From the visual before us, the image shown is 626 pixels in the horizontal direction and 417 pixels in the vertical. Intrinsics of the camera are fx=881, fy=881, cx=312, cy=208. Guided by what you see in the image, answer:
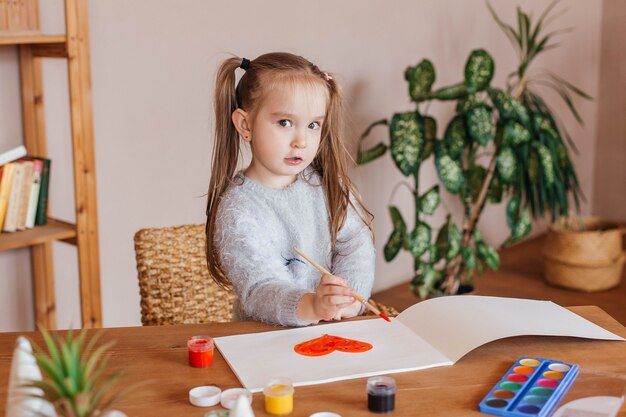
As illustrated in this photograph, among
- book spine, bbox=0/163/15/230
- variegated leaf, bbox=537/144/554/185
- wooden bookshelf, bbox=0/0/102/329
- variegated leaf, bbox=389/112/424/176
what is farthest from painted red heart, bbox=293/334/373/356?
variegated leaf, bbox=537/144/554/185

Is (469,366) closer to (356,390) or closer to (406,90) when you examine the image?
(356,390)

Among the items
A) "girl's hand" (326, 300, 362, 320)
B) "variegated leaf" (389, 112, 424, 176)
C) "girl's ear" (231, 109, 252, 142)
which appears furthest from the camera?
"variegated leaf" (389, 112, 424, 176)

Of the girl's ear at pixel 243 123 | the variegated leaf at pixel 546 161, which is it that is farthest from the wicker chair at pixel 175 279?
the variegated leaf at pixel 546 161

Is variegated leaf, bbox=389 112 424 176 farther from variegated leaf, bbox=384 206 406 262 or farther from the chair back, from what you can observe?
the chair back

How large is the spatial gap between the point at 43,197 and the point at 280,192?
108cm

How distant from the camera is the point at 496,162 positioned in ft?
12.1

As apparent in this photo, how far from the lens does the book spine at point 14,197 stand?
256 cm

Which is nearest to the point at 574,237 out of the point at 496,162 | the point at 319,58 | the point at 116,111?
the point at 496,162

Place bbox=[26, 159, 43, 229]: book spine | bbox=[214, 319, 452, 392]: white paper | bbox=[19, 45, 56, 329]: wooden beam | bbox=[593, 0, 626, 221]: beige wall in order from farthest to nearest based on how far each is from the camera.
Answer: bbox=[593, 0, 626, 221]: beige wall
bbox=[19, 45, 56, 329]: wooden beam
bbox=[26, 159, 43, 229]: book spine
bbox=[214, 319, 452, 392]: white paper

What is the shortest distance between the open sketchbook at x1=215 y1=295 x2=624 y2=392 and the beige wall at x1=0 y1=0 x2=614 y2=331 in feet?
4.96

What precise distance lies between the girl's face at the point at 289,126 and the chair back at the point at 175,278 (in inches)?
15.8

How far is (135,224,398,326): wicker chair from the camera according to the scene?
203cm

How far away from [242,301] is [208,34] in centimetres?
171

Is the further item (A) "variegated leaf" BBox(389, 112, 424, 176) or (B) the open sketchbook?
(A) "variegated leaf" BBox(389, 112, 424, 176)
